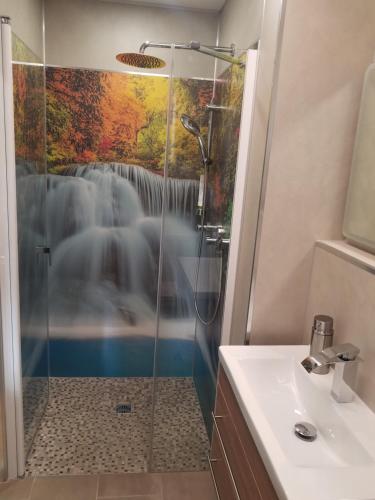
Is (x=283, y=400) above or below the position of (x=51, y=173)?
below

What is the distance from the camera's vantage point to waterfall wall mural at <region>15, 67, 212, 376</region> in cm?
249

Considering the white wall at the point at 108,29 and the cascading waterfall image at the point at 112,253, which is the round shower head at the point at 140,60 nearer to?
the white wall at the point at 108,29

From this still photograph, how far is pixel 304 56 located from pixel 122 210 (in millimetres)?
1598

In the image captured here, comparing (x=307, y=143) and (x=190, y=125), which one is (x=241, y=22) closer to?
(x=190, y=125)

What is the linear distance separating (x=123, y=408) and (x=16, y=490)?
0.80 metres

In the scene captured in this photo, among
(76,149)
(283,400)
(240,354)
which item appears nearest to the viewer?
(283,400)

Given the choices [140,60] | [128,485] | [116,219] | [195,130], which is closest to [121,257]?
[116,219]

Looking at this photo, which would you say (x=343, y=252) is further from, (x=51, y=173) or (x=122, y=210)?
(x=51, y=173)

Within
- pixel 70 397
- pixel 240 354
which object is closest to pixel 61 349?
pixel 70 397

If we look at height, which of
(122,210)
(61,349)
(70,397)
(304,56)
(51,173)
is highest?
(304,56)

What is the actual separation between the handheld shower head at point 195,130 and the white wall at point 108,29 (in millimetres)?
328

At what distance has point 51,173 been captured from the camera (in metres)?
2.67

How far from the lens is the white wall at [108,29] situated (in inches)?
96.8

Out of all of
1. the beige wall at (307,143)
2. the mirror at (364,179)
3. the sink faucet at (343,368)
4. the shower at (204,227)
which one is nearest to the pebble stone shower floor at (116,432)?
the shower at (204,227)
